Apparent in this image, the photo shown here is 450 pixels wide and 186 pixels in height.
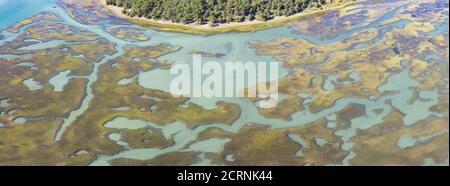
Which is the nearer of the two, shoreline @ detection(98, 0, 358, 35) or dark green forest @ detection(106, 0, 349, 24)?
shoreline @ detection(98, 0, 358, 35)

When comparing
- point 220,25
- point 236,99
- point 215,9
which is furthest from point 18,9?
point 236,99

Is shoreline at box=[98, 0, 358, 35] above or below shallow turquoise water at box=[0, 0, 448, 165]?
above

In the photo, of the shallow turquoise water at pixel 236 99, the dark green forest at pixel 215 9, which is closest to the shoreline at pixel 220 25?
the dark green forest at pixel 215 9

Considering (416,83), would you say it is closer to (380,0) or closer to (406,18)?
(406,18)

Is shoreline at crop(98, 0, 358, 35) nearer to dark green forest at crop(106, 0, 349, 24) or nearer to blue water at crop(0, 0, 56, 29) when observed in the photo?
dark green forest at crop(106, 0, 349, 24)

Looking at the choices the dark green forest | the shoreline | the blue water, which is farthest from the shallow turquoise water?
the blue water

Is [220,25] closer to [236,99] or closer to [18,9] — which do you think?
[236,99]

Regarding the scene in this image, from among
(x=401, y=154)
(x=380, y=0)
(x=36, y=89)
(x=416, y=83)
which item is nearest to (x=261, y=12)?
(x=380, y=0)
